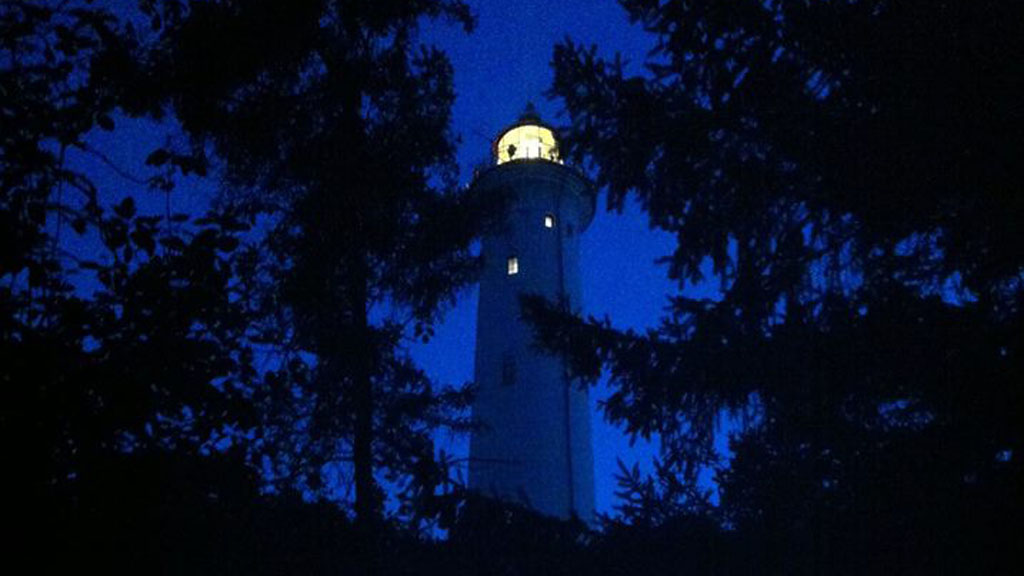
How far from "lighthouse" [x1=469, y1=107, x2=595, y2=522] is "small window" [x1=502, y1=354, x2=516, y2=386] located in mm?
33

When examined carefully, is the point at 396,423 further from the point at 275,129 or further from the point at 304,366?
the point at 275,129

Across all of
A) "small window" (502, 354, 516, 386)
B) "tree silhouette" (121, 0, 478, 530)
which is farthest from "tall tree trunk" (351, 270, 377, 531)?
"small window" (502, 354, 516, 386)

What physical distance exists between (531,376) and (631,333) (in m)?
15.9

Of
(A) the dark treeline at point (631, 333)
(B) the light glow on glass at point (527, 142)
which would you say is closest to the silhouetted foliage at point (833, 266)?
(A) the dark treeline at point (631, 333)

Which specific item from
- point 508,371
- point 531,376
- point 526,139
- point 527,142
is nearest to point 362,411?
point 531,376

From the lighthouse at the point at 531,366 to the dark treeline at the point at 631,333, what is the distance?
32.1 feet

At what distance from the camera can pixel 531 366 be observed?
23750 mm

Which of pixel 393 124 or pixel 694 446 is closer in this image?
pixel 694 446

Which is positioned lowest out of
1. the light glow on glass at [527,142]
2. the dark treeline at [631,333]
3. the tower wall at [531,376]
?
the dark treeline at [631,333]

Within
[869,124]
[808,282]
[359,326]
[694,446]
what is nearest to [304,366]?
[359,326]

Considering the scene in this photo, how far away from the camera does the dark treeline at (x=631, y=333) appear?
4730 mm

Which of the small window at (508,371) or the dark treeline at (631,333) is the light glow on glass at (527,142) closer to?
the small window at (508,371)

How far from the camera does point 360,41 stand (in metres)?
11.5

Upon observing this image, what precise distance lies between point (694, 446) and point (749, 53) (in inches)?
156
